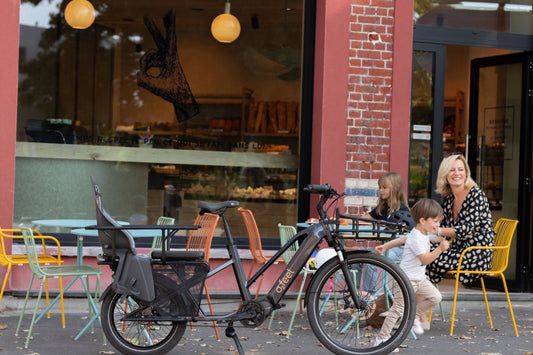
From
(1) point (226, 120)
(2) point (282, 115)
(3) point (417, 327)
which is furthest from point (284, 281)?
(1) point (226, 120)

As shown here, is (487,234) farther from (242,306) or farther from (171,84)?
(171,84)

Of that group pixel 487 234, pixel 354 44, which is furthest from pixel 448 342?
pixel 354 44

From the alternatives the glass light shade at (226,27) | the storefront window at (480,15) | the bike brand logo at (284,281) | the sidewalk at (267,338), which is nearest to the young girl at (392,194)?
the sidewalk at (267,338)

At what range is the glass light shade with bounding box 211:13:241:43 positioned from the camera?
7.78 metres

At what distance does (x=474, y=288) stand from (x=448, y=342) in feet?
8.27

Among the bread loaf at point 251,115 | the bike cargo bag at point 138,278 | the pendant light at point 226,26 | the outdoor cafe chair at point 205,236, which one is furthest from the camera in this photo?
the bread loaf at point 251,115

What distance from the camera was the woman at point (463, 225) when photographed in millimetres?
5777

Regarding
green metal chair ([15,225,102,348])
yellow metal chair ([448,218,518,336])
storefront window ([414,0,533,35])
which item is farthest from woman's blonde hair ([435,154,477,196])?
green metal chair ([15,225,102,348])

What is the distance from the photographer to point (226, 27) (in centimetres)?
781

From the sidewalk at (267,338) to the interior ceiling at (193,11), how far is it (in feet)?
10.2

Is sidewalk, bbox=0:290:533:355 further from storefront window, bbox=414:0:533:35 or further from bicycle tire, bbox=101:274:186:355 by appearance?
storefront window, bbox=414:0:533:35

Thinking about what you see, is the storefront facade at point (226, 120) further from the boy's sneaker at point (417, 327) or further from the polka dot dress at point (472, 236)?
the boy's sneaker at point (417, 327)

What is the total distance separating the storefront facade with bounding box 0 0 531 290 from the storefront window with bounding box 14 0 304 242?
15 millimetres

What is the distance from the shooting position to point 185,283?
4453mm
